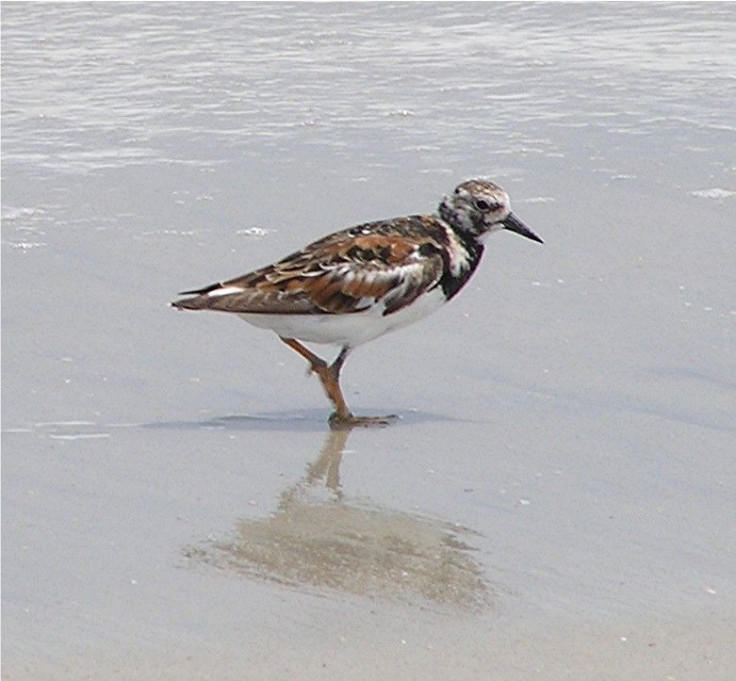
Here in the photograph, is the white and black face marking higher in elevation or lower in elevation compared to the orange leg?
higher

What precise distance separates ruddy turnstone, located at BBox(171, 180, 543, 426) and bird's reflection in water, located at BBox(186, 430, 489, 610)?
2.53ft

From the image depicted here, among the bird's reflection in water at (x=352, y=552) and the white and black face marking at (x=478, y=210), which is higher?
the white and black face marking at (x=478, y=210)

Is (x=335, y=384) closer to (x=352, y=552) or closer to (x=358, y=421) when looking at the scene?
(x=358, y=421)

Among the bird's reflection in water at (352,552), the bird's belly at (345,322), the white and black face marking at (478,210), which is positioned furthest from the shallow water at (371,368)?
the white and black face marking at (478,210)

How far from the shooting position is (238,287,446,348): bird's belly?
5.48 meters

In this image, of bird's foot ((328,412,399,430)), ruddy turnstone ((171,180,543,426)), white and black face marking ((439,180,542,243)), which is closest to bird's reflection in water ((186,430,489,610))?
bird's foot ((328,412,399,430))

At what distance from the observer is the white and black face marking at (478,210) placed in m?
5.78

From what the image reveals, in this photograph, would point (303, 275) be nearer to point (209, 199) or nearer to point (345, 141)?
point (209, 199)

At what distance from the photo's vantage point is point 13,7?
10.1 m

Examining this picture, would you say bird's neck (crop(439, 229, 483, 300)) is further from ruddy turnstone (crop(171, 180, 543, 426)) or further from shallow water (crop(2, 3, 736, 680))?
shallow water (crop(2, 3, 736, 680))

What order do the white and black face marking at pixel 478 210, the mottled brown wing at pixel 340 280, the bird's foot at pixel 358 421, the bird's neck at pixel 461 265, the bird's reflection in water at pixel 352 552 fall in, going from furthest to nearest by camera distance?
the white and black face marking at pixel 478 210
the bird's neck at pixel 461 265
the mottled brown wing at pixel 340 280
the bird's foot at pixel 358 421
the bird's reflection in water at pixel 352 552

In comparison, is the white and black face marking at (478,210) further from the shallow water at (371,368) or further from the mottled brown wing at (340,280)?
the shallow water at (371,368)

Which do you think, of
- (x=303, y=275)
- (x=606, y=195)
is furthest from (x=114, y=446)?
(x=606, y=195)

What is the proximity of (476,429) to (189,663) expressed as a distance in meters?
1.71
